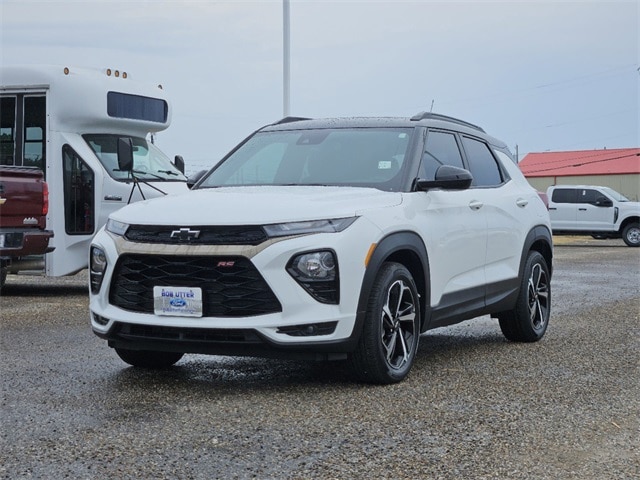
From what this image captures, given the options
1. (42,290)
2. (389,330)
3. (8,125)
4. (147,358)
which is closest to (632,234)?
(42,290)

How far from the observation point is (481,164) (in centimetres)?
824

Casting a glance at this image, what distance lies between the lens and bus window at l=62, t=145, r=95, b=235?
41.0 ft

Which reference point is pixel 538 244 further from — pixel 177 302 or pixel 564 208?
pixel 564 208

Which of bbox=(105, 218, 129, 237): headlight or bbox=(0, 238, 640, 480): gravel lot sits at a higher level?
bbox=(105, 218, 129, 237): headlight

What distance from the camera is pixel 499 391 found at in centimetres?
620

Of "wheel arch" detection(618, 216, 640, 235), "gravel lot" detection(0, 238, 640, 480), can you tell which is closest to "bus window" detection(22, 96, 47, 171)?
"gravel lot" detection(0, 238, 640, 480)

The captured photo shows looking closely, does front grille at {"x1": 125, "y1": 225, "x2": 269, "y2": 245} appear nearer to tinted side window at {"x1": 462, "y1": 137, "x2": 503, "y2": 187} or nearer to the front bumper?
the front bumper

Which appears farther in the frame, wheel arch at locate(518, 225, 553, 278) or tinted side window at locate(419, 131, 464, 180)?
wheel arch at locate(518, 225, 553, 278)

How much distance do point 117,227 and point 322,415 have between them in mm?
1890

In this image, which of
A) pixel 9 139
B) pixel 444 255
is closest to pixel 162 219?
pixel 444 255

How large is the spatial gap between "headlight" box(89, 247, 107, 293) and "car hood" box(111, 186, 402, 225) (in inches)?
10.0

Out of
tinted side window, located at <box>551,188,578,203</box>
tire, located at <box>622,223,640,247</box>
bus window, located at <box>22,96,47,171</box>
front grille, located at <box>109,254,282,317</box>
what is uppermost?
bus window, located at <box>22,96,47,171</box>

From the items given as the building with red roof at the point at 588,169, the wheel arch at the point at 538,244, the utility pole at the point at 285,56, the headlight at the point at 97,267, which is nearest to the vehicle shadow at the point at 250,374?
the headlight at the point at 97,267

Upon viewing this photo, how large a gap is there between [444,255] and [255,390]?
1782 mm
